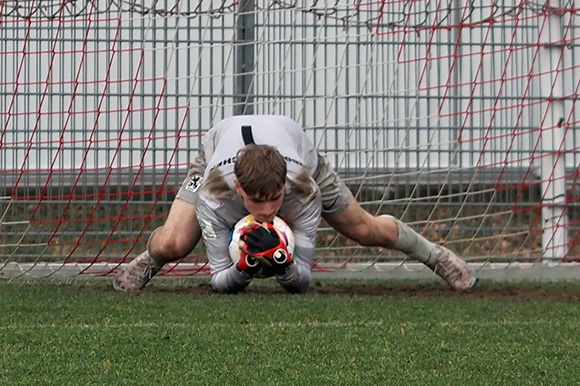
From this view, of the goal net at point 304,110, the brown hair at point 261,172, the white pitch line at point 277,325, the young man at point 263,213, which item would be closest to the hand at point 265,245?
the young man at point 263,213

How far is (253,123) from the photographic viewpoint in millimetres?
6520

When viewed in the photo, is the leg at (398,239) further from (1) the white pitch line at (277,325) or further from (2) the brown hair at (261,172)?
(1) the white pitch line at (277,325)

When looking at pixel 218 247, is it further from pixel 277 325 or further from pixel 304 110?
pixel 304 110

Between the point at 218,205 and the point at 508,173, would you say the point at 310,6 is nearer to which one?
the point at 508,173

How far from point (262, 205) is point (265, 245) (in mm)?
175

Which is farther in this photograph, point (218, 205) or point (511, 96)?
point (511, 96)

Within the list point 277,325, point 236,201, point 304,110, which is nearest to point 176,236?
point 236,201

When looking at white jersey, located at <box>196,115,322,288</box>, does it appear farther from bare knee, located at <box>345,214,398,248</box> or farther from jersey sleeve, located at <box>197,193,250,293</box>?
bare knee, located at <box>345,214,398,248</box>

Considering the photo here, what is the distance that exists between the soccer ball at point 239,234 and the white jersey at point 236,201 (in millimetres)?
99

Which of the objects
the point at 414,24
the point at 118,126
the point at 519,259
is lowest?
the point at 519,259

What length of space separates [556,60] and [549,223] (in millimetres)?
986

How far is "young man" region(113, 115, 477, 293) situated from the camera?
19.3 feet

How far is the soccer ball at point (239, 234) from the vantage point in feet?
19.7

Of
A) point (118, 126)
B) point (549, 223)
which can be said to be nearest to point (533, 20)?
point (549, 223)
